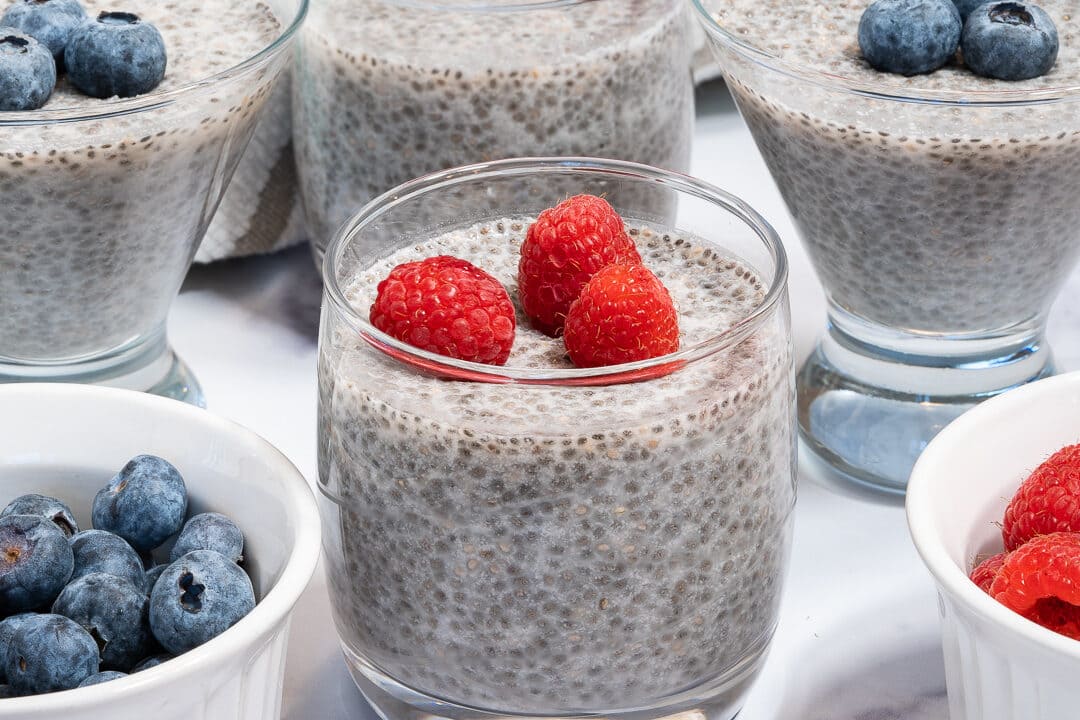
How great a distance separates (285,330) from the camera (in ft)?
4.16

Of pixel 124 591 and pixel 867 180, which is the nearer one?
pixel 124 591

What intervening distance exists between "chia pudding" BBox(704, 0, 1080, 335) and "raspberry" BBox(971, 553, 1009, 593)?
295 mm

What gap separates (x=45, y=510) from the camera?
2.66ft

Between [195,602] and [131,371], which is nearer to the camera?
[195,602]

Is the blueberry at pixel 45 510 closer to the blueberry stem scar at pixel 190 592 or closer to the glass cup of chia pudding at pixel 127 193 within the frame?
the blueberry stem scar at pixel 190 592

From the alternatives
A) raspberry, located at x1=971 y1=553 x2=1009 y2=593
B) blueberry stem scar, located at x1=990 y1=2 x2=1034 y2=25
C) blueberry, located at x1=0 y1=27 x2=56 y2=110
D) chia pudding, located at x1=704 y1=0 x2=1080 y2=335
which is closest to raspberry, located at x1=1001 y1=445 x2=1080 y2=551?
raspberry, located at x1=971 y1=553 x2=1009 y2=593

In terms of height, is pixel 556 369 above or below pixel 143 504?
above

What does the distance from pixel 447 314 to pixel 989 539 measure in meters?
0.35

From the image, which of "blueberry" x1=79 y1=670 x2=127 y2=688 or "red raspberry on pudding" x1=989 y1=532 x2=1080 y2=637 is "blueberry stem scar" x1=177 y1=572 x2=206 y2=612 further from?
"red raspberry on pudding" x1=989 y1=532 x2=1080 y2=637

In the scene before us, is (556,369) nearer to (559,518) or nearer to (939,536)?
(559,518)

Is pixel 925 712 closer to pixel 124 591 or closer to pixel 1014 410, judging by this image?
pixel 1014 410

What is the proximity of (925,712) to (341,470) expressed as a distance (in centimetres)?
39

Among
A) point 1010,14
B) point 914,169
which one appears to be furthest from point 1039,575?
point 1010,14

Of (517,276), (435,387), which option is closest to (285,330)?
(517,276)
